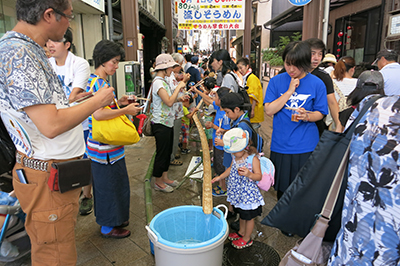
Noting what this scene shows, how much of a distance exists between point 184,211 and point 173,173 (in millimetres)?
2735

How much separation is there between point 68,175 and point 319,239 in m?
1.55

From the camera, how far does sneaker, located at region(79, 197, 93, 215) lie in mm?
3594

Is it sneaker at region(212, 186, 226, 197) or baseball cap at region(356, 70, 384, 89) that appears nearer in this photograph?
baseball cap at region(356, 70, 384, 89)

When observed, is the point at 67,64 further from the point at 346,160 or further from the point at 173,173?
the point at 346,160

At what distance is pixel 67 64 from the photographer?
3.28 m

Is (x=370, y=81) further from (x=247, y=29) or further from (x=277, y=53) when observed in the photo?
(x=277, y=53)

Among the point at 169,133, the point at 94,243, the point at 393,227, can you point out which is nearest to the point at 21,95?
the point at 393,227

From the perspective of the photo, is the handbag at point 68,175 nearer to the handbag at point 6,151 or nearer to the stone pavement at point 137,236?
the handbag at point 6,151

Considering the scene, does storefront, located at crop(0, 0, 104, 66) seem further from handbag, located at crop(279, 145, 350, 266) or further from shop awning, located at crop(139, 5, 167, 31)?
handbag, located at crop(279, 145, 350, 266)

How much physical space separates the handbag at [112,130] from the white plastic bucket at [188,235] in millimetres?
898

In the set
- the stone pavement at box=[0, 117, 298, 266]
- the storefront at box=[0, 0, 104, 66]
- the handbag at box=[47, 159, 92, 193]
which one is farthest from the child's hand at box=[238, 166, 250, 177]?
the storefront at box=[0, 0, 104, 66]

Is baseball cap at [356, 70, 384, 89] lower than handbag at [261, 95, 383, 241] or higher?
higher

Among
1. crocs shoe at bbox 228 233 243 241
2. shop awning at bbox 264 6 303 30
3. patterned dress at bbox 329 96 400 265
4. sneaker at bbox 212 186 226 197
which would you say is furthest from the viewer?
shop awning at bbox 264 6 303 30

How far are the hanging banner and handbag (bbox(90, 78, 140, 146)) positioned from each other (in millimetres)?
7030
